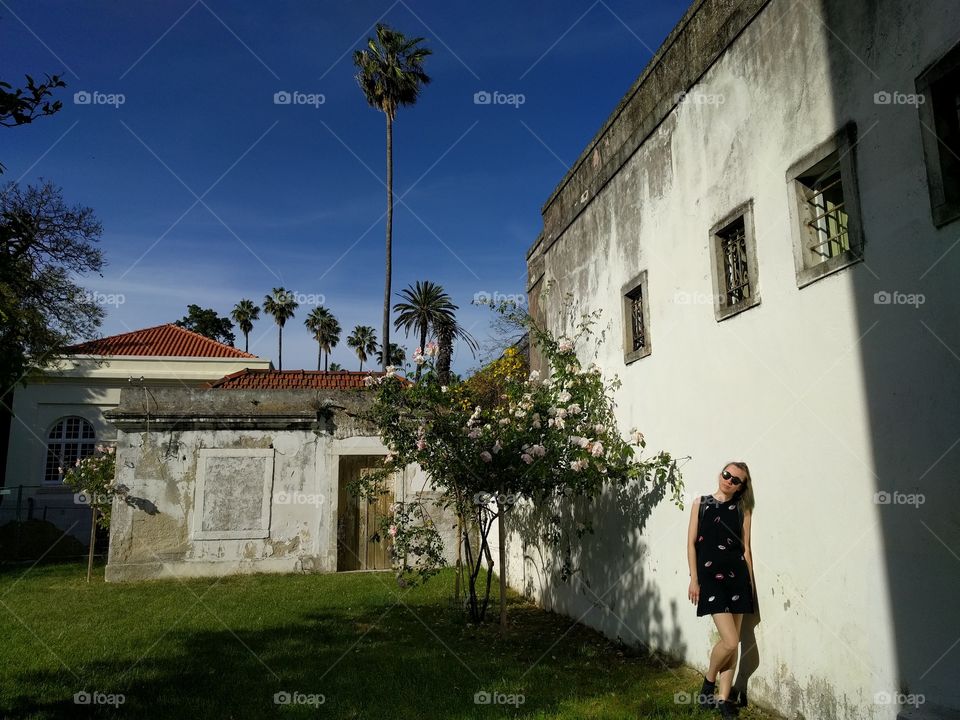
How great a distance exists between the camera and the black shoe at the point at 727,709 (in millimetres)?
4559

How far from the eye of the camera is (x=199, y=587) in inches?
448

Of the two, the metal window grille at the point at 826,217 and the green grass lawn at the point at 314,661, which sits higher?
the metal window grille at the point at 826,217

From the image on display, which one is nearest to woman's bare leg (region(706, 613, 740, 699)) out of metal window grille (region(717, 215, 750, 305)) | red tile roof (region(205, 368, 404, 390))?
metal window grille (region(717, 215, 750, 305))

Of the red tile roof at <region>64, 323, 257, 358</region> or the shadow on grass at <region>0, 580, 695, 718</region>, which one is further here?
the red tile roof at <region>64, 323, 257, 358</region>

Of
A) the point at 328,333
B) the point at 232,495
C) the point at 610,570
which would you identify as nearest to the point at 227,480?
the point at 232,495

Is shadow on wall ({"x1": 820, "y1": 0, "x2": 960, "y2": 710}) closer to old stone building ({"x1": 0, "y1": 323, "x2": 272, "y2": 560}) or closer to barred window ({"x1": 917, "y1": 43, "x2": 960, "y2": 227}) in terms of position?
barred window ({"x1": 917, "y1": 43, "x2": 960, "y2": 227})

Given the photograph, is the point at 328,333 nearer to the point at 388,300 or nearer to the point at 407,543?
the point at 388,300

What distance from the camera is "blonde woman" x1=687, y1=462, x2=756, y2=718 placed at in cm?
471

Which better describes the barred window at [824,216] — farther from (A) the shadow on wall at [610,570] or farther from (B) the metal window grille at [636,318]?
(A) the shadow on wall at [610,570]

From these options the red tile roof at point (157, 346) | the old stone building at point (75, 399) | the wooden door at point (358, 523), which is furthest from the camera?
the red tile roof at point (157, 346)

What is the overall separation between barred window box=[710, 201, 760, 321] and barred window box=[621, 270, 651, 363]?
1.25 meters

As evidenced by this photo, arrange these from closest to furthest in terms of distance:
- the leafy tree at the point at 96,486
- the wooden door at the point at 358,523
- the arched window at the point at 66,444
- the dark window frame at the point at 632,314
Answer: the dark window frame at the point at 632,314 < the leafy tree at the point at 96,486 < the wooden door at the point at 358,523 < the arched window at the point at 66,444

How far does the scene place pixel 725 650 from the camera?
4656mm

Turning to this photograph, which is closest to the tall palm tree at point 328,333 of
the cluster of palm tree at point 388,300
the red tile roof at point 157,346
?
the cluster of palm tree at point 388,300
